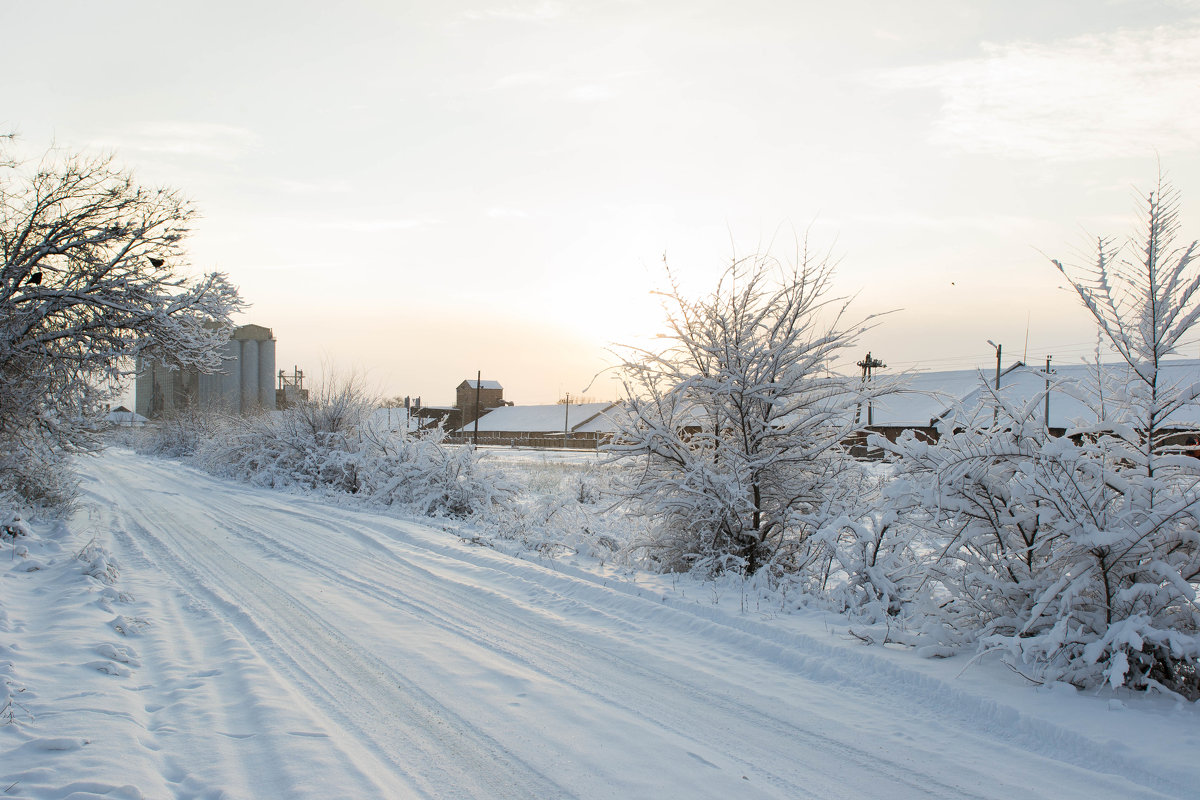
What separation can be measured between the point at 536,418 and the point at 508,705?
254 feet

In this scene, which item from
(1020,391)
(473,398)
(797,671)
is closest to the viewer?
(797,671)

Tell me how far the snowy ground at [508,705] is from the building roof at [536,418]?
220ft

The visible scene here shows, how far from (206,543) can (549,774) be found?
31.0ft

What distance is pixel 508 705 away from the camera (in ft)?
15.6

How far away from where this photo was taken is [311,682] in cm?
512

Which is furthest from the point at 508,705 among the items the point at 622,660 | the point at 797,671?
the point at 797,671

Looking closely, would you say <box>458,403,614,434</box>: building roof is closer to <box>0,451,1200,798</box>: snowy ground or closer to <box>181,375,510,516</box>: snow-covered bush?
<box>181,375,510,516</box>: snow-covered bush

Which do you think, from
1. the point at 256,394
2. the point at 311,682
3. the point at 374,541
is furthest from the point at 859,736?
the point at 256,394

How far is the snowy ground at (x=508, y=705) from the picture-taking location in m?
3.73

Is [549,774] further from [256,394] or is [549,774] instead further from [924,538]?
[256,394]

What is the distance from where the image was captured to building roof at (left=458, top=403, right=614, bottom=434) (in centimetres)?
7831

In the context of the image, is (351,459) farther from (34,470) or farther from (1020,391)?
(1020,391)

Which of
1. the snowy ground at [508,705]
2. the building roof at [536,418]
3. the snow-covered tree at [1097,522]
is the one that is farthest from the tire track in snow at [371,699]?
the building roof at [536,418]

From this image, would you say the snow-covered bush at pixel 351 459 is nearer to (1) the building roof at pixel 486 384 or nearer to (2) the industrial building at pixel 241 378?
(2) the industrial building at pixel 241 378
